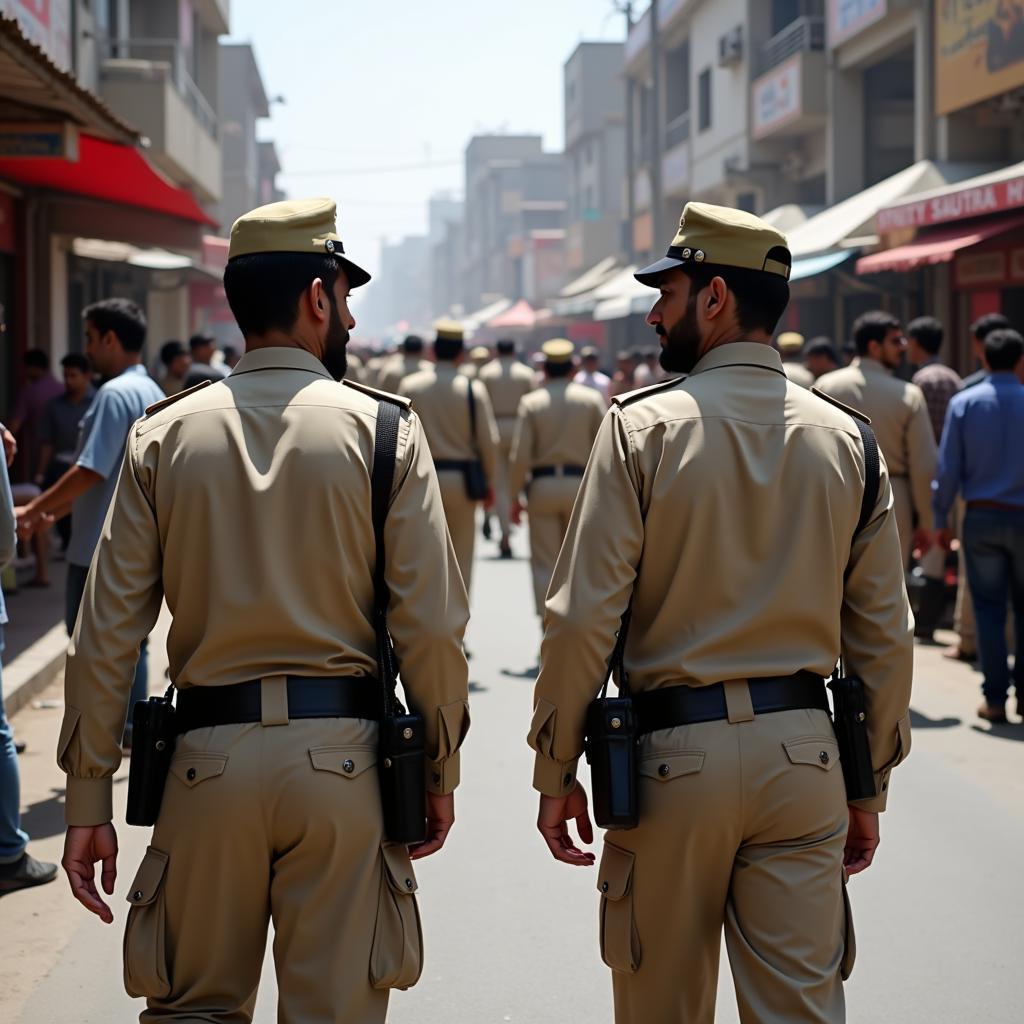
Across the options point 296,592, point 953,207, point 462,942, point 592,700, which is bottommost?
point 462,942

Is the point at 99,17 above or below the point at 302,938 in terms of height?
above

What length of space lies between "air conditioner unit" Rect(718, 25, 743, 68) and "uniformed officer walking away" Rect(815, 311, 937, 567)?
2058 centimetres

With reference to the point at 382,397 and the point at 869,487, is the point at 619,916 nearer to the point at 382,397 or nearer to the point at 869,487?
the point at 869,487

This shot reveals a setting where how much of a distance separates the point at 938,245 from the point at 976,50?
14.3 feet

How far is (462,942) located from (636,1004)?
6.05 feet

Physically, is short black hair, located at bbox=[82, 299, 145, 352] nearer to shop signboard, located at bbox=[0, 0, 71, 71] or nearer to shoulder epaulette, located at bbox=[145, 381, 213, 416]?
shoulder epaulette, located at bbox=[145, 381, 213, 416]

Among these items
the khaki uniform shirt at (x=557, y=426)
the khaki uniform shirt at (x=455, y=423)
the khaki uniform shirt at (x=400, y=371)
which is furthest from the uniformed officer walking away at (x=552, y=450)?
the khaki uniform shirt at (x=400, y=371)

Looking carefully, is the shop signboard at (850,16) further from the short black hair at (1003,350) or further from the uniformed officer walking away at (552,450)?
the short black hair at (1003,350)

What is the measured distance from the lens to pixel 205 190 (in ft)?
83.1

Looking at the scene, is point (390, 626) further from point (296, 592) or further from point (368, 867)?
point (368, 867)

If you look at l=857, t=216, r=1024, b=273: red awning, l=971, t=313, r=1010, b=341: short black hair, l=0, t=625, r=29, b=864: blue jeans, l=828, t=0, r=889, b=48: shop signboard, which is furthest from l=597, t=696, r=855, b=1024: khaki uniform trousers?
l=828, t=0, r=889, b=48: shop signboard

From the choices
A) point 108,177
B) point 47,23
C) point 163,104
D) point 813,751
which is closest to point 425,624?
point 813,751

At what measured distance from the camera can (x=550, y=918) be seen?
5.02m

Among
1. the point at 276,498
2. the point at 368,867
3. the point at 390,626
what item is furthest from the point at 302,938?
the point at 276,498
